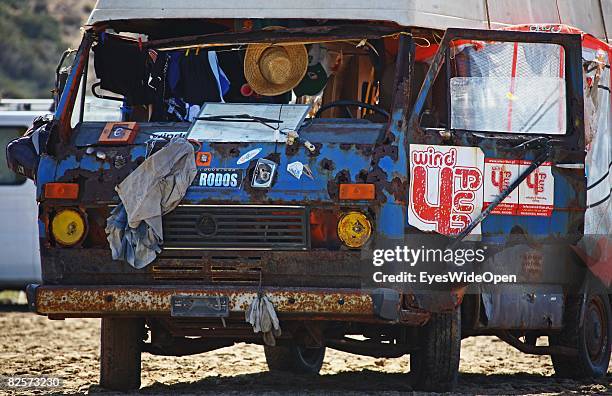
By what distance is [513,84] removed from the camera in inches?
330

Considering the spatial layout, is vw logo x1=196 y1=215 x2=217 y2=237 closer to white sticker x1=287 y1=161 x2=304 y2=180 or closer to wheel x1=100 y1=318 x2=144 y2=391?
white sticker x1=287 y1=161 x2=304 y2=180

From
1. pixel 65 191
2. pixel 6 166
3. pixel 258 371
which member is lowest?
pixel 258 371

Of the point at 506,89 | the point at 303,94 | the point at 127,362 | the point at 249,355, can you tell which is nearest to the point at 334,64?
the point at 303,94

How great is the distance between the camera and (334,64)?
886 centimetres

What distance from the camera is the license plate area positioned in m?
7.61

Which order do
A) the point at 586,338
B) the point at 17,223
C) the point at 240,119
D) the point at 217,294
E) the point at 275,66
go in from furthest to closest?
1. the point at 17,223
2. the point at 586,338
3. the point at 275,66
4. the point at 240,119
5. the point at 217,294

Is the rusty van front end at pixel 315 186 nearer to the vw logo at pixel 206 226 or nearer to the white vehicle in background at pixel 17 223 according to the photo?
the vw logo at pixel 206 226

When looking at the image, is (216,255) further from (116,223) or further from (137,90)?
(137,90)

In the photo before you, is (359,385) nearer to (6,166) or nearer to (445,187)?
(445,187)

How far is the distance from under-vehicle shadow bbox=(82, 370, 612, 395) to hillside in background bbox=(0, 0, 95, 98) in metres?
27.3

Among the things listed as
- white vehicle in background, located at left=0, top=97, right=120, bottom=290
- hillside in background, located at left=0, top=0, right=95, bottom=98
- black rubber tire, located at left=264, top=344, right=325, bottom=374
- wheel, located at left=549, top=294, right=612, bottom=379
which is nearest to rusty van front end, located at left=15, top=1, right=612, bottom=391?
wheel, located at left=549, top=294, right=612, bottom=379

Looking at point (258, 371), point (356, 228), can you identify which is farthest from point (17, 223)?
point (356, 228)

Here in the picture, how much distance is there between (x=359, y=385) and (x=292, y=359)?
3.16 ft

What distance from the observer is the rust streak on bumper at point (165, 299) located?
299 inches
